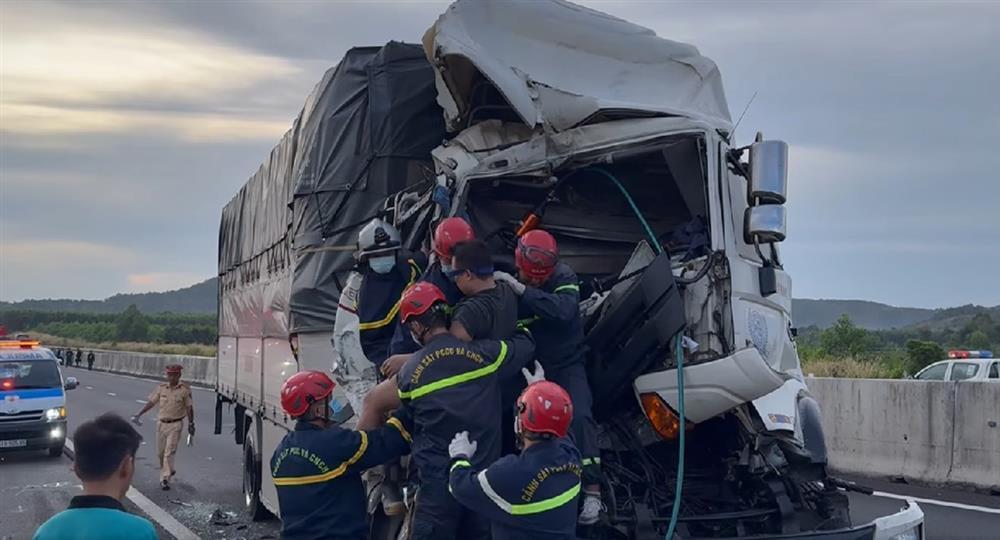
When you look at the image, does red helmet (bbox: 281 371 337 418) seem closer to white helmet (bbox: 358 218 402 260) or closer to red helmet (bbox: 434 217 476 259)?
red helmet (bbox: 434 217 476 259)

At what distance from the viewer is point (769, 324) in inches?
244

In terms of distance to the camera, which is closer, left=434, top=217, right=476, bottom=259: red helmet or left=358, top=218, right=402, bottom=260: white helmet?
left=434, top=217, right=476, bottom=259: red helmet

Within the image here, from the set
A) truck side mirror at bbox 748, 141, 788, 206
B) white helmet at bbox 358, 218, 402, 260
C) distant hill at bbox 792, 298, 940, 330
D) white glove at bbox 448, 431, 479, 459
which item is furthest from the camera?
distant hill at bbox 792, 298, 940, 330

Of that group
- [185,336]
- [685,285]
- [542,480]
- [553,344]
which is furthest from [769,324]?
[185,336]

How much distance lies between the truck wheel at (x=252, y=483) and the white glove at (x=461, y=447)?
6.55 m

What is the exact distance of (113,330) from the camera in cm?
11144

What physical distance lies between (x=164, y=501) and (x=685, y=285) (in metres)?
9.03

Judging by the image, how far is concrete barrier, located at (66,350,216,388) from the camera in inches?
1706

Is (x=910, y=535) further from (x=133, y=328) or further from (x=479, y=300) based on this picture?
(x=133, y=328)

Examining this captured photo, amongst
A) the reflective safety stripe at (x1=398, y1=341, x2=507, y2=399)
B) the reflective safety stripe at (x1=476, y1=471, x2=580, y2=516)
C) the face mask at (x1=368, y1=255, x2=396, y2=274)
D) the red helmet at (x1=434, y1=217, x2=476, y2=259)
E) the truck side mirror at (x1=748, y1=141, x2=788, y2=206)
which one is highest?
the truck side mirror at (x1=748, y1=141, x2=788, y2=206)

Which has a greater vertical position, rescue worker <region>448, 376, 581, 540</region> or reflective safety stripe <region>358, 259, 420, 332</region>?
reflective safety stripe <region>358, 259, 420, 332</region>

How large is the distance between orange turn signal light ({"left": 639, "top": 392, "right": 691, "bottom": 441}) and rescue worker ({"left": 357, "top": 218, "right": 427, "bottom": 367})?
4.95ft

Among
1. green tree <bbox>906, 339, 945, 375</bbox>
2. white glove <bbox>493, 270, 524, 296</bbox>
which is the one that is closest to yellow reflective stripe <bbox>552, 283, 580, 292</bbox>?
white glove <bbox>493, 270, 524, 296</bbox>

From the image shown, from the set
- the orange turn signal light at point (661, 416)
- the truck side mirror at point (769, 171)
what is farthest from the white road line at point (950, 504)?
the truck side mirror at point (769, 171)
